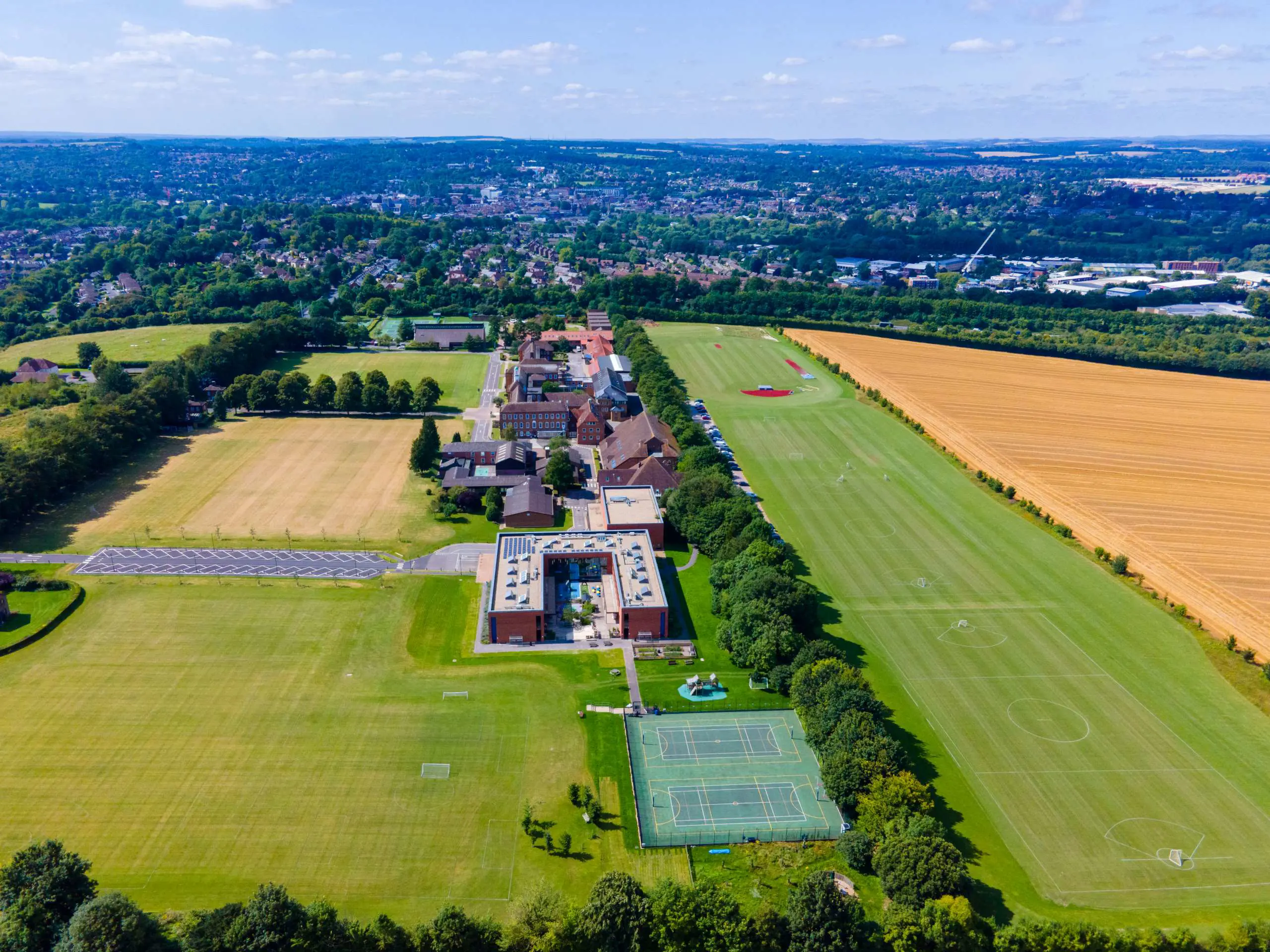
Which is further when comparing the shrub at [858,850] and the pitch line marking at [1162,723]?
the pitch line marking at [1162,723]

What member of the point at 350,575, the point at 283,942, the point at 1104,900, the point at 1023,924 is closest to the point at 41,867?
the point at 283,942

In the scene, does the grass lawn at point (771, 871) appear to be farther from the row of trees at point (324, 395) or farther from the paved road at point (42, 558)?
the row of trees at point (324, 395)

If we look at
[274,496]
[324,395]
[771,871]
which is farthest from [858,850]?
[324,395]

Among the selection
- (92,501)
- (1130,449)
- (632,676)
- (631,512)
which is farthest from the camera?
(1130,449)

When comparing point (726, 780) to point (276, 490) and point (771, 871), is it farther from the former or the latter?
point (276, 490)

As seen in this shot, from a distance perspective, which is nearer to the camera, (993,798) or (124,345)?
(993,798)

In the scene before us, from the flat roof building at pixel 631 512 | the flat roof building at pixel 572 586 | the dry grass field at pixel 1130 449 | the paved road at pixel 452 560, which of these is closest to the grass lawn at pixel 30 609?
the paved road at pixel 452 560

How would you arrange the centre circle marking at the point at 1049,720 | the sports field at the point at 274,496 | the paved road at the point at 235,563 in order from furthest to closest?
the sports field at the point at 274,496 < the paved road at the point at 235,563 < the centre circle marking at the point at 1049,720
